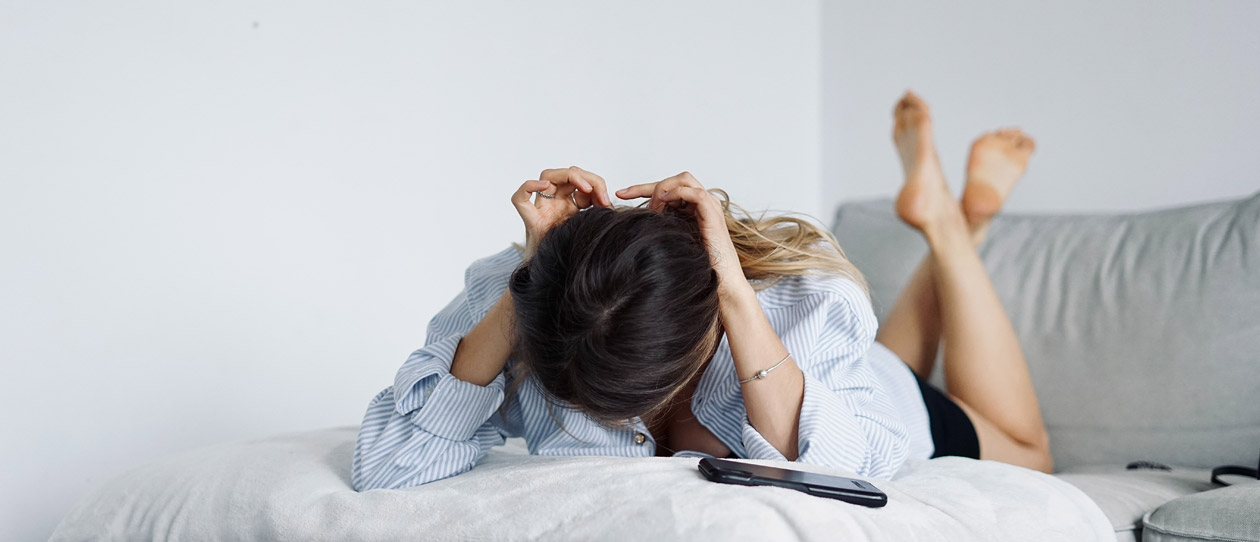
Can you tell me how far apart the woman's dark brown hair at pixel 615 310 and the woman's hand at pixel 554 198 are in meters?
0.12

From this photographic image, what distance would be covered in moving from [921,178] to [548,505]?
1059mm

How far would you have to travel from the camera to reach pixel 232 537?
882 millimetres

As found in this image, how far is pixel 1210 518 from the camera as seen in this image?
100cm

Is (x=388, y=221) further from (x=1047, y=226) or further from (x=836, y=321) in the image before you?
(x=1047, y=226)

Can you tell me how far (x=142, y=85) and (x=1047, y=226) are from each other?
5.05ft

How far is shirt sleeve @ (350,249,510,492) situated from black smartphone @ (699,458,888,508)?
0.34 metres

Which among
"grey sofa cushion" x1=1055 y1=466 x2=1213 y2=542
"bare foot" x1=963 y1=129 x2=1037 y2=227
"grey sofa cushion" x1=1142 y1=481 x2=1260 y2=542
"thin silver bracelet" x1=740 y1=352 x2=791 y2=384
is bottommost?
"grey sofa cushion" x1=1055 y1=466 x2=1213 y2=542

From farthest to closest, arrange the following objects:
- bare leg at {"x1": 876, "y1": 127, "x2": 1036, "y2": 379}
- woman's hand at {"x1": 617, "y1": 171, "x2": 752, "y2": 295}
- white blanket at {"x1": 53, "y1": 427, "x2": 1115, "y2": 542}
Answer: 1. bare leg at {"x1": 876, "y1": 127, "x2": 1036, "y2": 379}
2. woman's hand at {"x1": 617, "y1": 171, "x2": 752, "y2": 295}
3. white blanket at {"x1": 53, "y1": 427, "x2": 1115, "y2": 542}

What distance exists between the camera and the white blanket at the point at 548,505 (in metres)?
0.71

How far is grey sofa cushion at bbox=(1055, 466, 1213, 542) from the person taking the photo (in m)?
1.08

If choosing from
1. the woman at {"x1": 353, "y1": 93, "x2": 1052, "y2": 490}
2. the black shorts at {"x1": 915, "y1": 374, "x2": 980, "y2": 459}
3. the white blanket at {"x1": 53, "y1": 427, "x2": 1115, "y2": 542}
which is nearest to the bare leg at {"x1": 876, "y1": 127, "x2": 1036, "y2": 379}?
the black shorts at {"x1": 915, "y1": 374, "x2": 980, "y2": 459}

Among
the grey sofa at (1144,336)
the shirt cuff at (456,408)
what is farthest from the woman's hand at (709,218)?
the grey sofa at (1144,336)

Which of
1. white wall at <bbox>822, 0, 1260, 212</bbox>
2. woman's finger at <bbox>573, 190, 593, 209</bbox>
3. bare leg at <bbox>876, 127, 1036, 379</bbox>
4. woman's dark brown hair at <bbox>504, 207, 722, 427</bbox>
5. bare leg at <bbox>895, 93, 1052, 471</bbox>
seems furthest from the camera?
white wall at <bbox>822, 0, 1260, 212</bbox>

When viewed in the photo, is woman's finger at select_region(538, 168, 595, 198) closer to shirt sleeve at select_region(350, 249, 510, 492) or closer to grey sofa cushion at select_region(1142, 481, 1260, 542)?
shirt sleeve at select_region(350, 249, 510, 492)
